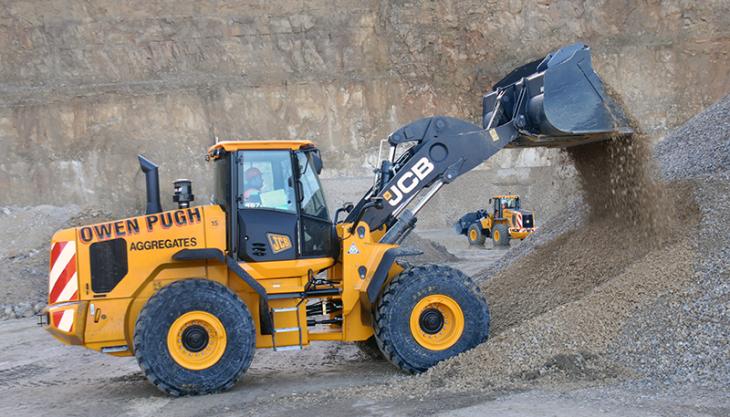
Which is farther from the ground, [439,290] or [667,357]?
[439,290]

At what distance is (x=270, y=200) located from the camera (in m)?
7.48

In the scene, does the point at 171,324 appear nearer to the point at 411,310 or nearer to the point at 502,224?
the point at 411,310

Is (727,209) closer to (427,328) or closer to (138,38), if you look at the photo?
(427,328)

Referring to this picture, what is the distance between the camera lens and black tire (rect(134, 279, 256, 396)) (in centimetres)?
683

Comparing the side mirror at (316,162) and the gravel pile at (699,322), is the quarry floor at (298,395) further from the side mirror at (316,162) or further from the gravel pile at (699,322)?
the side mirror at (316,162)

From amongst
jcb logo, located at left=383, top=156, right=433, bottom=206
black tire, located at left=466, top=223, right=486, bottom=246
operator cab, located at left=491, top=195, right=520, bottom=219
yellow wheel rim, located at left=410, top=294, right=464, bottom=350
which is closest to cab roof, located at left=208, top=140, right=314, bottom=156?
jcb logo, located at left=383, top=156, right=433, bottom=206

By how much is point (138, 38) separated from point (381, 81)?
11.1 m

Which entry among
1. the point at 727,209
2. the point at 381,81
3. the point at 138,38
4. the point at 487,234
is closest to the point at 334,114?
the point at 381,81

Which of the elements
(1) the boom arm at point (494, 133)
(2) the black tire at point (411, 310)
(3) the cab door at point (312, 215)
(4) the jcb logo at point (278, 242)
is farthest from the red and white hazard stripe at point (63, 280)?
(2) the black tire at point (411, 310)

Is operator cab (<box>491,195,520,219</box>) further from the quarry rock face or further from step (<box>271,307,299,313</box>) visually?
step (<box>271,307,299,313</box>)

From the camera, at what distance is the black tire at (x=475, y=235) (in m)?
25.8

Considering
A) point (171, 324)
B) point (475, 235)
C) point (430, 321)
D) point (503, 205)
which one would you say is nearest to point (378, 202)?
point (430, 321)

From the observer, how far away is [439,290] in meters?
7.39

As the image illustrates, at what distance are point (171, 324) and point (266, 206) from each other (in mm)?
1354
